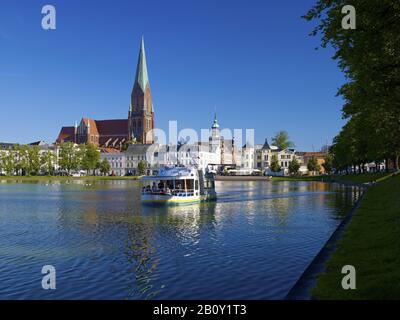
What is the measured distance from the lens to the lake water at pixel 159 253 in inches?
758

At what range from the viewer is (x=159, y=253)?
26.7 m

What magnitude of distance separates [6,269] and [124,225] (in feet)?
53.6

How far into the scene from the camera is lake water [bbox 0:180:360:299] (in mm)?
19250

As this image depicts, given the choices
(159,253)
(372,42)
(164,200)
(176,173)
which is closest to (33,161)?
(176,173)

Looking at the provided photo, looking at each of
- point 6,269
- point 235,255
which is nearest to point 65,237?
point 6,269

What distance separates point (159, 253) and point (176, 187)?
35.7 metres

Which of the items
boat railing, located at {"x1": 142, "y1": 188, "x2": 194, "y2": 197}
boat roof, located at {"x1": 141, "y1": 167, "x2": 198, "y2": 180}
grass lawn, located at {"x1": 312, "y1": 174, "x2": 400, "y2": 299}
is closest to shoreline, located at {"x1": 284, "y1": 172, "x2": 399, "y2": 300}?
grass lawn, located at {"x1": 312, "y1": 174, "x2": 400, "y2": 299}

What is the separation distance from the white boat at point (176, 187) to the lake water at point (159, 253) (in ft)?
33.3

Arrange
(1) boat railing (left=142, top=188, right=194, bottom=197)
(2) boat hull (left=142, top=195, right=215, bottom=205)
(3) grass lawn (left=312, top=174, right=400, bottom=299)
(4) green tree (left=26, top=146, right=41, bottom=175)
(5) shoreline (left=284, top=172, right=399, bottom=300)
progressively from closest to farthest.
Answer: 1. (3) grass lawn (left=312, top=174, right=400, bottom=299)
2. (5) shoreline (left=284, top=172, right=399, bottom=300)
3. (2) boat hull (left=142, top=195, right=215, bottom=205)
4. (1) boat railing (left=142, top=188, right=194, bottom=197)
5. (4) green tree (left=26, top=146, right=41, bottom=175)

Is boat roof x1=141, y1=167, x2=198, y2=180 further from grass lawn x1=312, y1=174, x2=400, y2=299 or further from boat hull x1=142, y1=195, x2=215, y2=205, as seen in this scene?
grass lawn x1=312, y1=174, x2=400, y2=299

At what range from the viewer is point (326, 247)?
24.6 meters

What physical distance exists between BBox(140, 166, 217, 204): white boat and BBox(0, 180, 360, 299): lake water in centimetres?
1016

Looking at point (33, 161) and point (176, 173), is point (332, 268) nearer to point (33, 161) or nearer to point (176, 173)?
point (176, 173)
